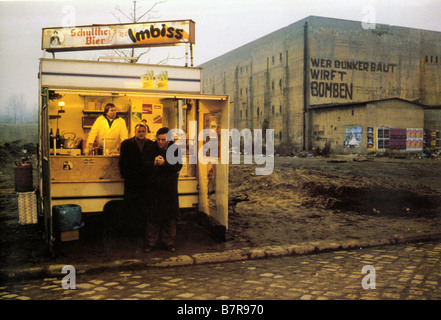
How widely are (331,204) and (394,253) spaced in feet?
15.1

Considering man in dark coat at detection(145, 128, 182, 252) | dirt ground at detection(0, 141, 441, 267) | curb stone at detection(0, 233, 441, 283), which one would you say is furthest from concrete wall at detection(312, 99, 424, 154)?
man in dark coat at detection(145, 128, 182, 252)

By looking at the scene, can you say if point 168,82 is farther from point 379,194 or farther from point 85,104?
point 379,194

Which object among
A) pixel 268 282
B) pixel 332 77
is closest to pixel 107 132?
pixel 268 282

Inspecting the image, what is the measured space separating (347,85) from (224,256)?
116 feet

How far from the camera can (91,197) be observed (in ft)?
25.7

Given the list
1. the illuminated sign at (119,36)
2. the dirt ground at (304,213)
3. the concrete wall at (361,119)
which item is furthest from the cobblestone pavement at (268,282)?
the concrete wall at (361,119)

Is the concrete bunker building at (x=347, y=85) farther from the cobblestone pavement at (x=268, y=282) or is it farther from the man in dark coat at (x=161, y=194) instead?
the man in dark coat at (x=161, y=194)

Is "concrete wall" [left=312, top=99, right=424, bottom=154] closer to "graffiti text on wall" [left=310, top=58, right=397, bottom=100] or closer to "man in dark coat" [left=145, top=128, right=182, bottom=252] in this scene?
"graffiti text on wall" [left=310, top=58, right=397, bottom=100]

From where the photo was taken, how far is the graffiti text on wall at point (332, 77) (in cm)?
3784

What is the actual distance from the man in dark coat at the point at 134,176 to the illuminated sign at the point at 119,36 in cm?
244

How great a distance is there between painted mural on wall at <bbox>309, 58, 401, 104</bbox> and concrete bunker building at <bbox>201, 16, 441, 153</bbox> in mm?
91

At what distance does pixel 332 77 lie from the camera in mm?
38562

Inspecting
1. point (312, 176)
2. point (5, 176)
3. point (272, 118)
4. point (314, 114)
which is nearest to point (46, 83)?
point (312, 176)

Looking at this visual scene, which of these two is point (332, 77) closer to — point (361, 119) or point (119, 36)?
point (361, 119)
